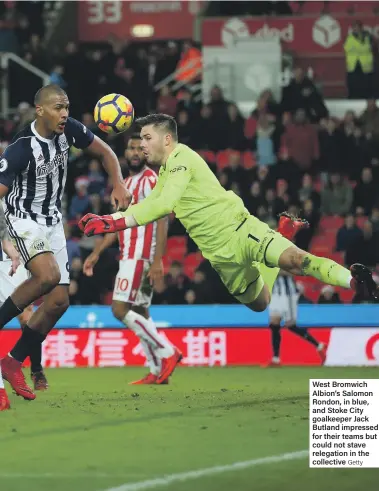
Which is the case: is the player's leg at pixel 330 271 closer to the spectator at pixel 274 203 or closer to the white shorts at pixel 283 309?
the white shorts at pixel 283 309

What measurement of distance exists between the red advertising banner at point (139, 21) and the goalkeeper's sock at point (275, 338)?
48.3ft

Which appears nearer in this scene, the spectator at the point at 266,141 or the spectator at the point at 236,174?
the spectator at the point at 236,174

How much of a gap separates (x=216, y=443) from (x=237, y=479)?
3.30ft

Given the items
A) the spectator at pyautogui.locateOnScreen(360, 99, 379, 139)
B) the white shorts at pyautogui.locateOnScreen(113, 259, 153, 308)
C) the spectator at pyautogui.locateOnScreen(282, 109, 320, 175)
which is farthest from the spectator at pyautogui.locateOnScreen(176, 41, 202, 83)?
the white shorts at pyautogui.locateOnScreen(113, 259, 153, 308)

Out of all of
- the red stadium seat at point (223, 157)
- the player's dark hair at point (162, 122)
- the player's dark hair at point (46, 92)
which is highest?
the player's dark hair at point (46, 92)

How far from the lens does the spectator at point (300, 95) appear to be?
18.9 metres

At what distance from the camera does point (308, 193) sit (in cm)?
1722

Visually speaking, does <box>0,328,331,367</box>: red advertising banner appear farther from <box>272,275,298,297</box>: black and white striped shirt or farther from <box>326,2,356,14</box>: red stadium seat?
<box>326,2,356,14</box>: red stadium seat

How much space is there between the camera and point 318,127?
18.7 metres

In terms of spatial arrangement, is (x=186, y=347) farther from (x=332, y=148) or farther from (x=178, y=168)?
(x=178, y=168)

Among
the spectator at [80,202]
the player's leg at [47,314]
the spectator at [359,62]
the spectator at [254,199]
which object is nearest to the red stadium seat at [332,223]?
the spectator at [254,199]

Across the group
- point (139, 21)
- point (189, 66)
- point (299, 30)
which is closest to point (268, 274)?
point (189, 66)

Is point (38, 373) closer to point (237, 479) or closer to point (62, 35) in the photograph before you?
point (237, 479)

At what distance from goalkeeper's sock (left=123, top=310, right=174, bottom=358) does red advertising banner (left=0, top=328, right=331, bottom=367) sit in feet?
11.0
